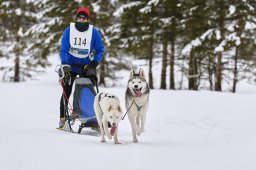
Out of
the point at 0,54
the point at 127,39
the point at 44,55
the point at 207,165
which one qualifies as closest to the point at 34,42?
the point at 44,55

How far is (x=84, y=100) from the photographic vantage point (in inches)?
278

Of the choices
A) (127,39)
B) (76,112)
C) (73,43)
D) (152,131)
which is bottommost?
(152,131)

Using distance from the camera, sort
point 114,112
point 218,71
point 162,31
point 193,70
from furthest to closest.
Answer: point 193,70 → point 162,31 → point 218,71 → point 114,112

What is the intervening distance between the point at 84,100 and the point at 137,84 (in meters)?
1.21

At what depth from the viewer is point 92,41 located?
7.31 m

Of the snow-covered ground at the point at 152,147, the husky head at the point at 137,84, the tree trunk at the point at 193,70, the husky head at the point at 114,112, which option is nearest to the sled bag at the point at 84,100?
the snow-covered ground at the point at 152,147

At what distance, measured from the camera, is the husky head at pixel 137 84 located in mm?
6348

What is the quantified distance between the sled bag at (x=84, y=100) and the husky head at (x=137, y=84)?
895 millimetres

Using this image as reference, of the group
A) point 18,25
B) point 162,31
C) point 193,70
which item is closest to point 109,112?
point 162,31

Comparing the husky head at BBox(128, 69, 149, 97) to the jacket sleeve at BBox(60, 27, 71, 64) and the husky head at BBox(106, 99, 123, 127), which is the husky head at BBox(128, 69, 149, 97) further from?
the jacket sleeve at BBox(60, 27, 71, 64)

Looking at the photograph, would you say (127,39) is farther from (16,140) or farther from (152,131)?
(16,140)

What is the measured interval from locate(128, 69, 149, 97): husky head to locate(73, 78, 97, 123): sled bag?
89cm

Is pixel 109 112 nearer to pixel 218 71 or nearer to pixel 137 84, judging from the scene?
pixel 137 84

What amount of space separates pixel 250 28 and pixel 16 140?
499 inches
